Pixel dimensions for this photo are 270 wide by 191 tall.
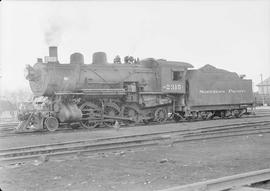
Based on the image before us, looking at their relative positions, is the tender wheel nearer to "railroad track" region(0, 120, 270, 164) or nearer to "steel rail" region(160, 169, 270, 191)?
"railroad track" region(0, 120, 270, 164)

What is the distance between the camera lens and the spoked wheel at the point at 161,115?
19.0 m

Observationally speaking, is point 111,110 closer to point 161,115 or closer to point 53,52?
point 161,115

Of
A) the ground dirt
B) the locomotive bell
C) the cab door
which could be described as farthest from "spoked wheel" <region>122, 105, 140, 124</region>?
the ground dirt

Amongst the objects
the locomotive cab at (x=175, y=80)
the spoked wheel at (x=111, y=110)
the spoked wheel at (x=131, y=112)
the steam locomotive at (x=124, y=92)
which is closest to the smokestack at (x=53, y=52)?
the steam locomotive at (x=124, y=92)

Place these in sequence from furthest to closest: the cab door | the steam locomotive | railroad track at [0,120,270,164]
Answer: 1. the cab door
2. the steam locomotive
3. railroad track at [0,120,270,164]

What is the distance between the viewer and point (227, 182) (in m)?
5.28

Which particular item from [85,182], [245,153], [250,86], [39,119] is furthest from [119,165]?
[250,86]

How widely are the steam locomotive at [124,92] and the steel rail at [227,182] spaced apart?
10.6 metres

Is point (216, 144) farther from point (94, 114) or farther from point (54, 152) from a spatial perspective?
point (94, 114)

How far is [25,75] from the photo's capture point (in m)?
16.8

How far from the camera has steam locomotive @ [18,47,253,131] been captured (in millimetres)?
16109

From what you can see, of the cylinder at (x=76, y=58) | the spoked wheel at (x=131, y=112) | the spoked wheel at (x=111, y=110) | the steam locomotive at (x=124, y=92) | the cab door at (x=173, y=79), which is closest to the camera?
the steam locomotive at (x=124, y=92)

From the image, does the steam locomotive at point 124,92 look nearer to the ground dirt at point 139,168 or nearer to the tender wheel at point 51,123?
the tender wheel at point 51,123

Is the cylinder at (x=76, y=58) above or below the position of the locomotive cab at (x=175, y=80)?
above
